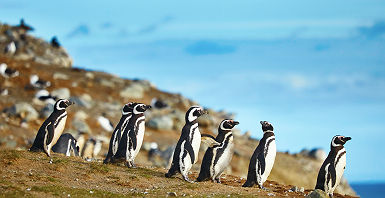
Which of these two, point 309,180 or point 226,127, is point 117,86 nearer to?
point 309,180

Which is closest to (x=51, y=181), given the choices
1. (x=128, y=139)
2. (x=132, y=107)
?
(x=128, y=139)

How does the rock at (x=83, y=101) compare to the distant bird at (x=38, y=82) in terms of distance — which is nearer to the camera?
the rock at (x=83, y=101)

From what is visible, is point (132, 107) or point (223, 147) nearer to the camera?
point (223, 147)

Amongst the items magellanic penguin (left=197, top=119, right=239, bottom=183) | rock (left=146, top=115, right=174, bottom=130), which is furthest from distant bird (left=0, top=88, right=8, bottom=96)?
magellanic penguin (left=197, top=119, right=239, bottom=183)

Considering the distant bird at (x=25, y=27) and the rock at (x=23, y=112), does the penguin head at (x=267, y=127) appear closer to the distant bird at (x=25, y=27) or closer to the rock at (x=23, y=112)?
the rock at (x=23, y=112)

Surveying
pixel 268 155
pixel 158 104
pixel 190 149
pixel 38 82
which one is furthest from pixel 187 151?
pixel 158 104

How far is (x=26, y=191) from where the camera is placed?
14312mm

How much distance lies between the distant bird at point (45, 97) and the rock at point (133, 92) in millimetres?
8676

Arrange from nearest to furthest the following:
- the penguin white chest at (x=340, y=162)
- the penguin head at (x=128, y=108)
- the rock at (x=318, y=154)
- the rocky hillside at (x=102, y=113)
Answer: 1. the penguin white chest at (x=340, y=162)
2. the penguin head at (x=128, y=108)
3. the rocky hillside at (x=102, y=113)
4. the rock at (x=318, y=154)

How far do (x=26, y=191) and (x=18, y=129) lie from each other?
23.8 metres

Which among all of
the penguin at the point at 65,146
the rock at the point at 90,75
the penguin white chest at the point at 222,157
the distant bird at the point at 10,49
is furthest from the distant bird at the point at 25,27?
the penguin white chest at the point at 222,157

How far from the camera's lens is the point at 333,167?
1694cm

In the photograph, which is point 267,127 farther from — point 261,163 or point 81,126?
point 81,126

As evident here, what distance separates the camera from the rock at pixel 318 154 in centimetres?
4886
